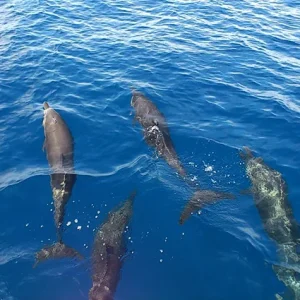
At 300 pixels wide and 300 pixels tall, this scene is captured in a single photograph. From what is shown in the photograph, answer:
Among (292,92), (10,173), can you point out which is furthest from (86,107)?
(292,92)

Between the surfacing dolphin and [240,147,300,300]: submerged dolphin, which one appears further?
the surfacing dolphin

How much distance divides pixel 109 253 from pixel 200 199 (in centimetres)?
349

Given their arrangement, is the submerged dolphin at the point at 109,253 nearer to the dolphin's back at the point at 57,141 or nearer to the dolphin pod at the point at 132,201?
the dolphin pod at the point at 132,201

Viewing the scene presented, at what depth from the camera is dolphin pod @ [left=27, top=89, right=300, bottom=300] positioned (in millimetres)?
10992

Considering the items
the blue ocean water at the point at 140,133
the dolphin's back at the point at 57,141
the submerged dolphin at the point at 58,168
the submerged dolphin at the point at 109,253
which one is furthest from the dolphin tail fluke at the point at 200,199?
the dolphin's back at the point at 57,141

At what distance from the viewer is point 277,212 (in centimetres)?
1296

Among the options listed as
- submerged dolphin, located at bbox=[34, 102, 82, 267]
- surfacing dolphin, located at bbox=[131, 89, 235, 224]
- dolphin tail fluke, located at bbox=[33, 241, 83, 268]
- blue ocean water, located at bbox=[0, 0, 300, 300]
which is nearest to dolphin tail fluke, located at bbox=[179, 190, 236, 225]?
surfacing dolphin, located at bbox=[131, 89, 235, 224]

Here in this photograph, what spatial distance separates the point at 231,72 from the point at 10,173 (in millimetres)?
12668

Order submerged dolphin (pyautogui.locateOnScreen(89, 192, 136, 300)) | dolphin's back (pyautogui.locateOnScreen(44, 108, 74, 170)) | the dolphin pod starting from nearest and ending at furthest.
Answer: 1. submerged dolphin (pyautogui.locateOnScreen(89, 192, 136, 300))
2. the dolphin pod
3. dolphin's back (pyautogui.locateOnScreen(44, 108, 74, 170))

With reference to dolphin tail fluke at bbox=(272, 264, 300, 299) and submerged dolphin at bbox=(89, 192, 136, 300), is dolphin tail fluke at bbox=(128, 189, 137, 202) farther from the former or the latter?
dolphin tail fluke at bbox=(272, 264, 300, 299)

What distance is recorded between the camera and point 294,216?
1284cm

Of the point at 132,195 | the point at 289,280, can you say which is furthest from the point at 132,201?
the point at 289,280

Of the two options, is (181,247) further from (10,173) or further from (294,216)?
(10,173)

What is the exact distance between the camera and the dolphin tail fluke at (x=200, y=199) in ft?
41.8
